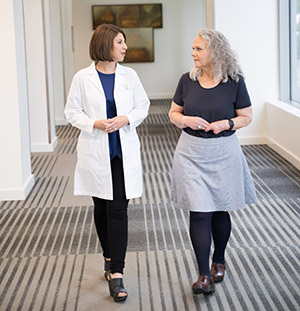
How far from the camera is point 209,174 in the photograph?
3498 millimetres

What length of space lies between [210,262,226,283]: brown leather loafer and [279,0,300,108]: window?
450 cm

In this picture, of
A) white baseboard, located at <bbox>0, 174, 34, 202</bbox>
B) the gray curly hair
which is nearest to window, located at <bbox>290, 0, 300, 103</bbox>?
white baseboard, located at <bbox>0, 174, 34, 202</bbox>

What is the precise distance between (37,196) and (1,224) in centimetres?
91

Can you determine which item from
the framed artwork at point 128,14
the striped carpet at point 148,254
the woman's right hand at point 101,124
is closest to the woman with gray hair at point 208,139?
the striped carpet at point 148,254

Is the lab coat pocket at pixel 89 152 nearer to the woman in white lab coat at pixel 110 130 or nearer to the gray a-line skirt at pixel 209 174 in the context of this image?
the woman in white lab coat at pixel 110 130

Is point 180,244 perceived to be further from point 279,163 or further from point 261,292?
point 279,163

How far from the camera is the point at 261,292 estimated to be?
3623 millimetres

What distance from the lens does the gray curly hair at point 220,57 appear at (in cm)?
340

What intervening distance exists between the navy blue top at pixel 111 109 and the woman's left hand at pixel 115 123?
0.27 ft

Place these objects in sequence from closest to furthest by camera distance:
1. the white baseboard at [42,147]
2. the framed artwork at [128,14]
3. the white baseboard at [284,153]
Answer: the white baseboard at [284,153] < the white baseboard at [42,147] < the framed artwork at [128,14]

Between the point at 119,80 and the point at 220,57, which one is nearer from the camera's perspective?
the point at 220,57

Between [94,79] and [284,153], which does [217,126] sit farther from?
[284,153]

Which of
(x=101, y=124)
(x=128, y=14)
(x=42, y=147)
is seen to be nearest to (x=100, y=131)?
(x=101, y=124)

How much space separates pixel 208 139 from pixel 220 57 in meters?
0.44
